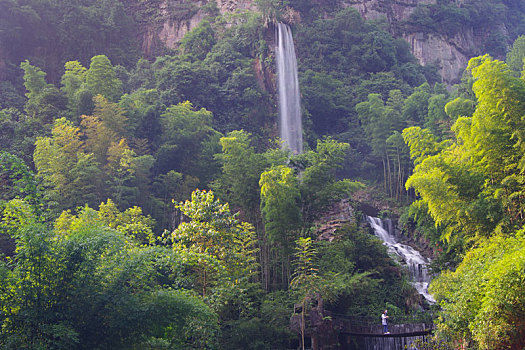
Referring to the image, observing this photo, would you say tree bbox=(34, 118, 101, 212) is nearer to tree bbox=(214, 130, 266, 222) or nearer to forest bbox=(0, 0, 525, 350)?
forest bbox=(0, 0, 525, 350)

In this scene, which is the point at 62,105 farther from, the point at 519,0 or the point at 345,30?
the point at 519,0

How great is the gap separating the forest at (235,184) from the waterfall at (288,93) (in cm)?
63

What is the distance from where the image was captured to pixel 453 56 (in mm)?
44250

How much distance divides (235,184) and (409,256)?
8.48m

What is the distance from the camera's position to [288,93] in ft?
103

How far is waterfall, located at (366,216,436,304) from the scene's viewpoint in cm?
1879

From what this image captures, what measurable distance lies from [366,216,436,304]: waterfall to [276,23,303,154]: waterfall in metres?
7.96

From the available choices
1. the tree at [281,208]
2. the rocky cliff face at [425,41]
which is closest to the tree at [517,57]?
the rocky cliff face at [425,41]

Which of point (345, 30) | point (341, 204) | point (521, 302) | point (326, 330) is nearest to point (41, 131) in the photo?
point (341, 204)

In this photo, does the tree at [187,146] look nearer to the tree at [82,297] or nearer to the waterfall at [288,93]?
the waterfall at [288,93]

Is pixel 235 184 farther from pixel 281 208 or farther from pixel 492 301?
pixel 492 301

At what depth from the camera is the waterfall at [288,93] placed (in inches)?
1187

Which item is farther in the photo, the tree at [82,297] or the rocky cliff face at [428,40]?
the rocky cliff face at [428,40]

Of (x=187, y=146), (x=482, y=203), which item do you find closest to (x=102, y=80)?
(x=187, y=146)
